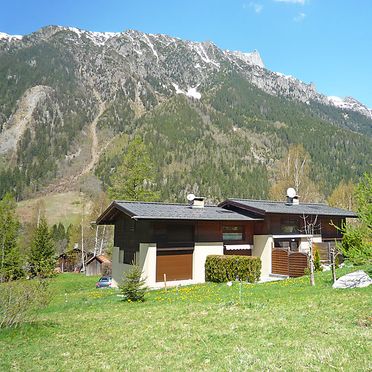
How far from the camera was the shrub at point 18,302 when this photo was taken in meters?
11.7

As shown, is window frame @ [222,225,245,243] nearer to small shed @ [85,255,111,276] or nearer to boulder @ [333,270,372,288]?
boulder @ [333,270,372,288]

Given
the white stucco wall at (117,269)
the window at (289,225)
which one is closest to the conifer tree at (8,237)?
the white stucco wall at (117,269)

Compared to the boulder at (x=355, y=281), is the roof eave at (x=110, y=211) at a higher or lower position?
higher

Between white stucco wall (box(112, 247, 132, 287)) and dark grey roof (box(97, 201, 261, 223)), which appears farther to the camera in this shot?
white stucco wall (box(112, 247, 132, 287))

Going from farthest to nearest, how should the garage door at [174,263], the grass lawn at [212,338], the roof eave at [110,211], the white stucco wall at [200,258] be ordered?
the white stucco wall at [200,258]
the roof eave at [110,211]
the garage door at [174,263]
the grass lawn at [212,338]

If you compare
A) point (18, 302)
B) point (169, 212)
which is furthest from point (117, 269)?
point (18, 302)

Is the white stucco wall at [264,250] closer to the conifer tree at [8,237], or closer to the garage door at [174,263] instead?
the garage door at [174,263]

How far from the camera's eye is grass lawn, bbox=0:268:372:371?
303 inches

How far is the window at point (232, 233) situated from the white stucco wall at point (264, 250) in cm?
158

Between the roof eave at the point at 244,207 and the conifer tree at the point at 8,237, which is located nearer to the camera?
the roof eave at the point at 244,207

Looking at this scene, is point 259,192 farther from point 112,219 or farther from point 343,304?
point 343,304

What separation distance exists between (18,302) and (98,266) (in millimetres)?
42985

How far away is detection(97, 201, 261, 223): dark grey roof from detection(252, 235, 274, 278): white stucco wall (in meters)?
1.83

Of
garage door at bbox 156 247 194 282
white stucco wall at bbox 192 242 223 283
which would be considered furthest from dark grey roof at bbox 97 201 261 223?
garage door at bbox 156 247 194 282
